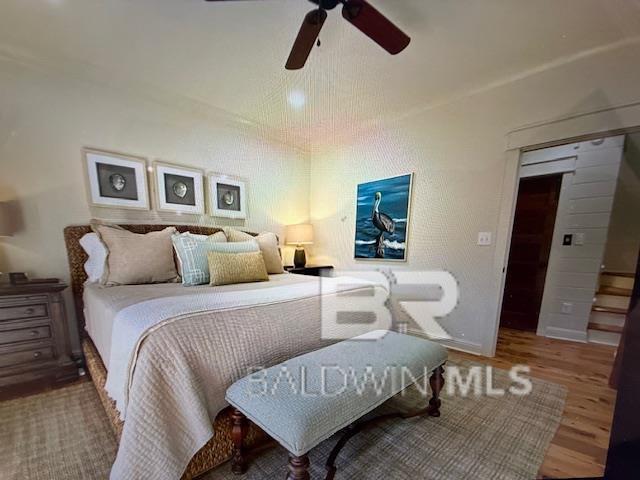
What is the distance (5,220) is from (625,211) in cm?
459

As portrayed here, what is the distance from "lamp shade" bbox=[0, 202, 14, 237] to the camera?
1.61 metres

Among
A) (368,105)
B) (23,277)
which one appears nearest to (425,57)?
(368,105)

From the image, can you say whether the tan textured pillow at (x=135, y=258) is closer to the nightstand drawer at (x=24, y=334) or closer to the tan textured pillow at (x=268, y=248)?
the nightstand drawer at (x=24, y=334)

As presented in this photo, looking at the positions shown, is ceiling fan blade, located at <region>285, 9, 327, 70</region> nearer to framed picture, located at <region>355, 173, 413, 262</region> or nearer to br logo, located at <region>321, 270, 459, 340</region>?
br logo, located at <region>321, 270, 459, 340</region>

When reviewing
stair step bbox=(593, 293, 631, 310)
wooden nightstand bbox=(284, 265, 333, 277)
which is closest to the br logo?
wooden nightstand bbox=(284, 265, 333, 277)

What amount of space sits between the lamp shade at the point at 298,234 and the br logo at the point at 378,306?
4.08 ft

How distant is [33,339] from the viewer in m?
1.64

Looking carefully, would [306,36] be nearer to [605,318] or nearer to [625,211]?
[625,211]

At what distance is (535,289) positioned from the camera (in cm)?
303

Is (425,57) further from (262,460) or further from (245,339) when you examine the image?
(262,460)

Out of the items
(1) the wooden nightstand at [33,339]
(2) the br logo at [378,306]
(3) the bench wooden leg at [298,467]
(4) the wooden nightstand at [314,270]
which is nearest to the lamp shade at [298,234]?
(4) the wooden nightstand at [314,270]

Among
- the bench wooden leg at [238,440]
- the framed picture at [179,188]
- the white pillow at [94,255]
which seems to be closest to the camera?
the bench wooden leg at [238,440]

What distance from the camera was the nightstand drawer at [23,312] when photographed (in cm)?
154

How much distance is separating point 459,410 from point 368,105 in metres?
2.66
